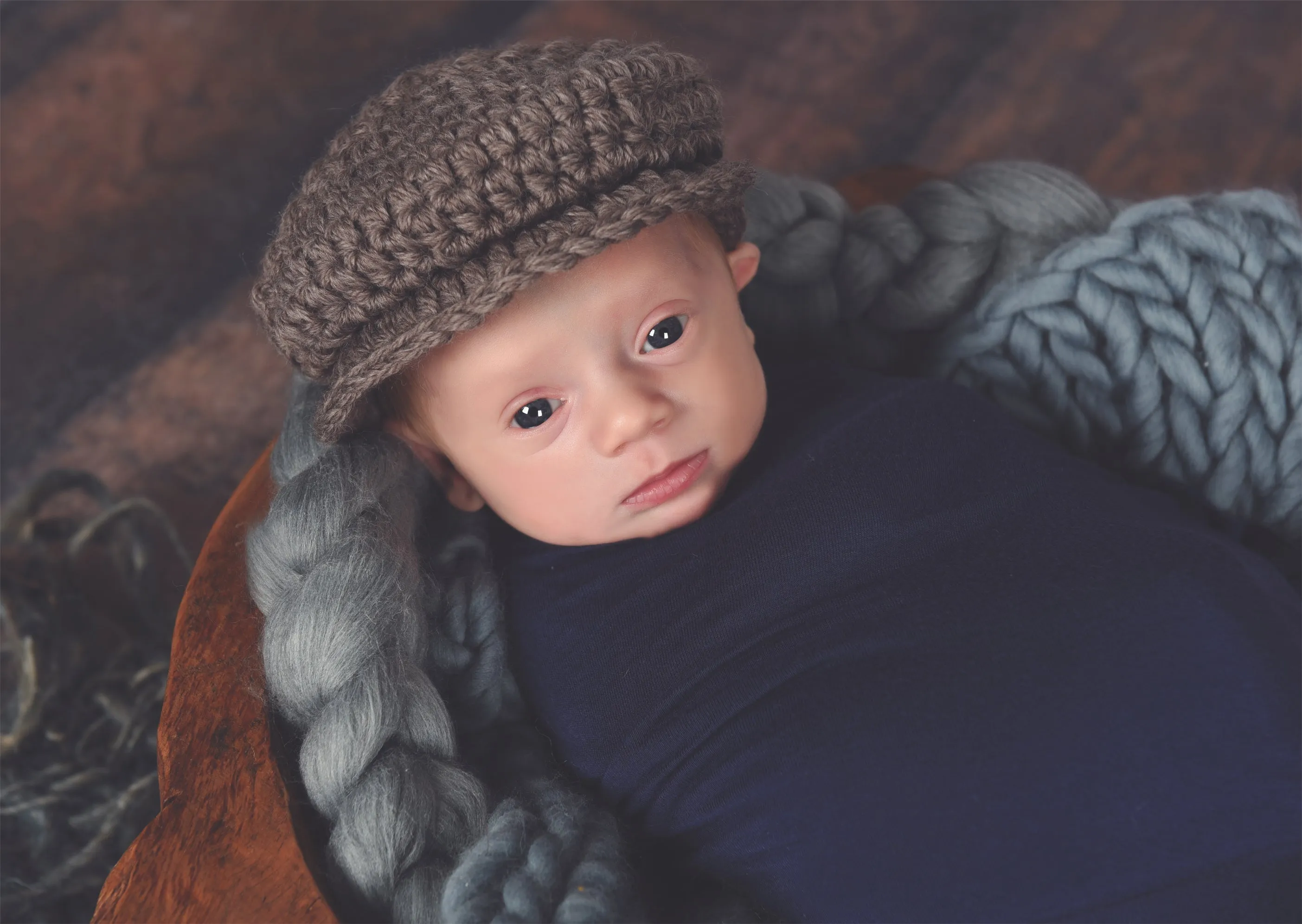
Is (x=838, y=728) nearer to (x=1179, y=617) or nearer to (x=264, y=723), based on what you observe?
(x=1179, y=617)

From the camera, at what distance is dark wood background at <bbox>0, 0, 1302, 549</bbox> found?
1381 mm

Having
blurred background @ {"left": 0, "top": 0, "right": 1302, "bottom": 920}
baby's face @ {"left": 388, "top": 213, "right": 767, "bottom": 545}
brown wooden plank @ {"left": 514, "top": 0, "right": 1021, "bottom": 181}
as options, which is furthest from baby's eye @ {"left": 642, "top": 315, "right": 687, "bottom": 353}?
brown wooden plank @ {"left": 514, "top": 0, "right": 1021, "bottom": 181}

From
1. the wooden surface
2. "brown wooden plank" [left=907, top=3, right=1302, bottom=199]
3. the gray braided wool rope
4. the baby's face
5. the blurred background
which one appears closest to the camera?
the wooden surface

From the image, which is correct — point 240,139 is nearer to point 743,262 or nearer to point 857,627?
point 743,262

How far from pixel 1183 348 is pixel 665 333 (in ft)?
1.53

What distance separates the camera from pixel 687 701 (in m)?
0.82

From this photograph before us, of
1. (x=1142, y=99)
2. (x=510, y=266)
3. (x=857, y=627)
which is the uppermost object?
→ (x=510, y=266)

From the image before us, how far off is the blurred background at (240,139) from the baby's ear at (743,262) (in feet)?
1.17

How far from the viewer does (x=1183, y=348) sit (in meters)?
0.97

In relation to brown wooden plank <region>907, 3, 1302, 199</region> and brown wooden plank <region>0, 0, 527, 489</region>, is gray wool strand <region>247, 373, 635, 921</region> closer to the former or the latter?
brown wooden plank <region>0, 0, 527, 489</region>

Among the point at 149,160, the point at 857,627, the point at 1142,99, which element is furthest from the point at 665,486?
the point at 1142,99

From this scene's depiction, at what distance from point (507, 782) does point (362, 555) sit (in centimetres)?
21

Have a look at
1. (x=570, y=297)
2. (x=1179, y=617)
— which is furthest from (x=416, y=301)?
(x=1179, y=617)

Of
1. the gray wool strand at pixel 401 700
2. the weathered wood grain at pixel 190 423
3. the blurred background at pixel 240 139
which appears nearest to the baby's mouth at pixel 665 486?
the gray wool strand at pixel 401 700
